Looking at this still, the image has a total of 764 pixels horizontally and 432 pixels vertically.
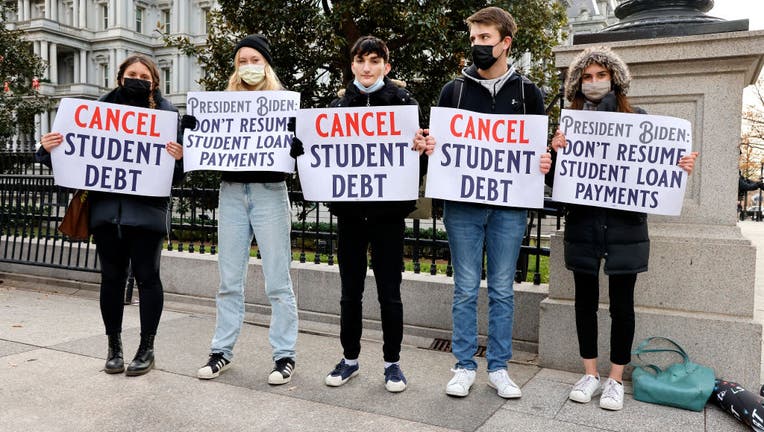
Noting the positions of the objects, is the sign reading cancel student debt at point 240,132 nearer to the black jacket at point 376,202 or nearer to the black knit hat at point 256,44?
the black knit hat at point 256,44

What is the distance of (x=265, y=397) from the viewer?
371cm

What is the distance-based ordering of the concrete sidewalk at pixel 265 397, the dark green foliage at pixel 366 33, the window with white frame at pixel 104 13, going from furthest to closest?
the window with white frame at pixel 104 13 < the dark green foliage at pixel 366 33 < the concrete sidewalk at pixel 265 397

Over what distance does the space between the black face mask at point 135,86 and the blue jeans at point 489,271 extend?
2.41 m

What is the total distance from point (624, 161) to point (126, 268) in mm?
3578

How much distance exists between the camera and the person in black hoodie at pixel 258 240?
13.2 ft

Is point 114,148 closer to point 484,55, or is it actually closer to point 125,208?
point 125,208

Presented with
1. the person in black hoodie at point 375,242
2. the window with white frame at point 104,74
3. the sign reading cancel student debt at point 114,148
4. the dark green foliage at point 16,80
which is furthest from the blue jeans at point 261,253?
the window with white frame at point 104,74

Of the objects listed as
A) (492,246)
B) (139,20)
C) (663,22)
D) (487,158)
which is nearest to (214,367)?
(492,246)

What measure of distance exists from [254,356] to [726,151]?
377cm

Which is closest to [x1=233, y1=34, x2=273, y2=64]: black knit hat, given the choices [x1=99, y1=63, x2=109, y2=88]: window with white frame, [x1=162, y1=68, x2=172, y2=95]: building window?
[x1=162, y1=68, x2=172, y2=95]: building window

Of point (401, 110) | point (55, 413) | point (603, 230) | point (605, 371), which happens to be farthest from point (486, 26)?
point (55, 413)

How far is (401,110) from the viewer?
3859 mm

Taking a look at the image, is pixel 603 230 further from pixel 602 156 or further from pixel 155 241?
pixel 155 241

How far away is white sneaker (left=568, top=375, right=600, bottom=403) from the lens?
365 centimetres
